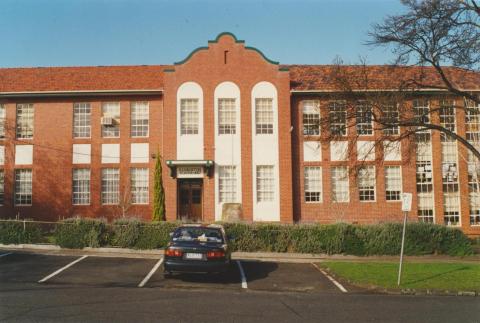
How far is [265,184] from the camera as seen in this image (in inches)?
1011

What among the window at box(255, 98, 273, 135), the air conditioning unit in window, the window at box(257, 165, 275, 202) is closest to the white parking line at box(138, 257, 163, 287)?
the window at box(257, 165, 275, 202)

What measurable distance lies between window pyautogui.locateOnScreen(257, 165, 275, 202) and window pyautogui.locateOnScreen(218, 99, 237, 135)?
262 centimetres

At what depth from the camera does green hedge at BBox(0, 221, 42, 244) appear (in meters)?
19.9

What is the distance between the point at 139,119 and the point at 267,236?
1151cm

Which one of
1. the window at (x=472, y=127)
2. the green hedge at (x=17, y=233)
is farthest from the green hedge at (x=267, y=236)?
the window at (x=472, y=127)

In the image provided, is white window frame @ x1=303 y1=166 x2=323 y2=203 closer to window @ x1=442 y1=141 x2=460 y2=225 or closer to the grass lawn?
window @ x1=442 y1=141 x2=460 y2=225

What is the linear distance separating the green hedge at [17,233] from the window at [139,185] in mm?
7069

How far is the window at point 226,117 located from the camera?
2591cm

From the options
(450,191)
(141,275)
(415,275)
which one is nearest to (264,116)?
(450,191)

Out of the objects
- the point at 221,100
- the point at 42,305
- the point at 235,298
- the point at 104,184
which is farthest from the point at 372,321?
the point at 104,184

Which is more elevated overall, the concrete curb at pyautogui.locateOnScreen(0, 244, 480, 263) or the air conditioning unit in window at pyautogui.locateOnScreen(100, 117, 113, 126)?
the air conditioning unit in window at pyautogui.locateOnScreen(100, 117, 113, 126)

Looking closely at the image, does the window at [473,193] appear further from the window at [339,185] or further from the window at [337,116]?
the window at [337,116]

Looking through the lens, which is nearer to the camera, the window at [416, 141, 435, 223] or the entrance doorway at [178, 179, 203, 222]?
the entrance doorway at [178, 179, 203, 222]

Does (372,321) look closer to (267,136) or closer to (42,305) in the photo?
(42,305)
